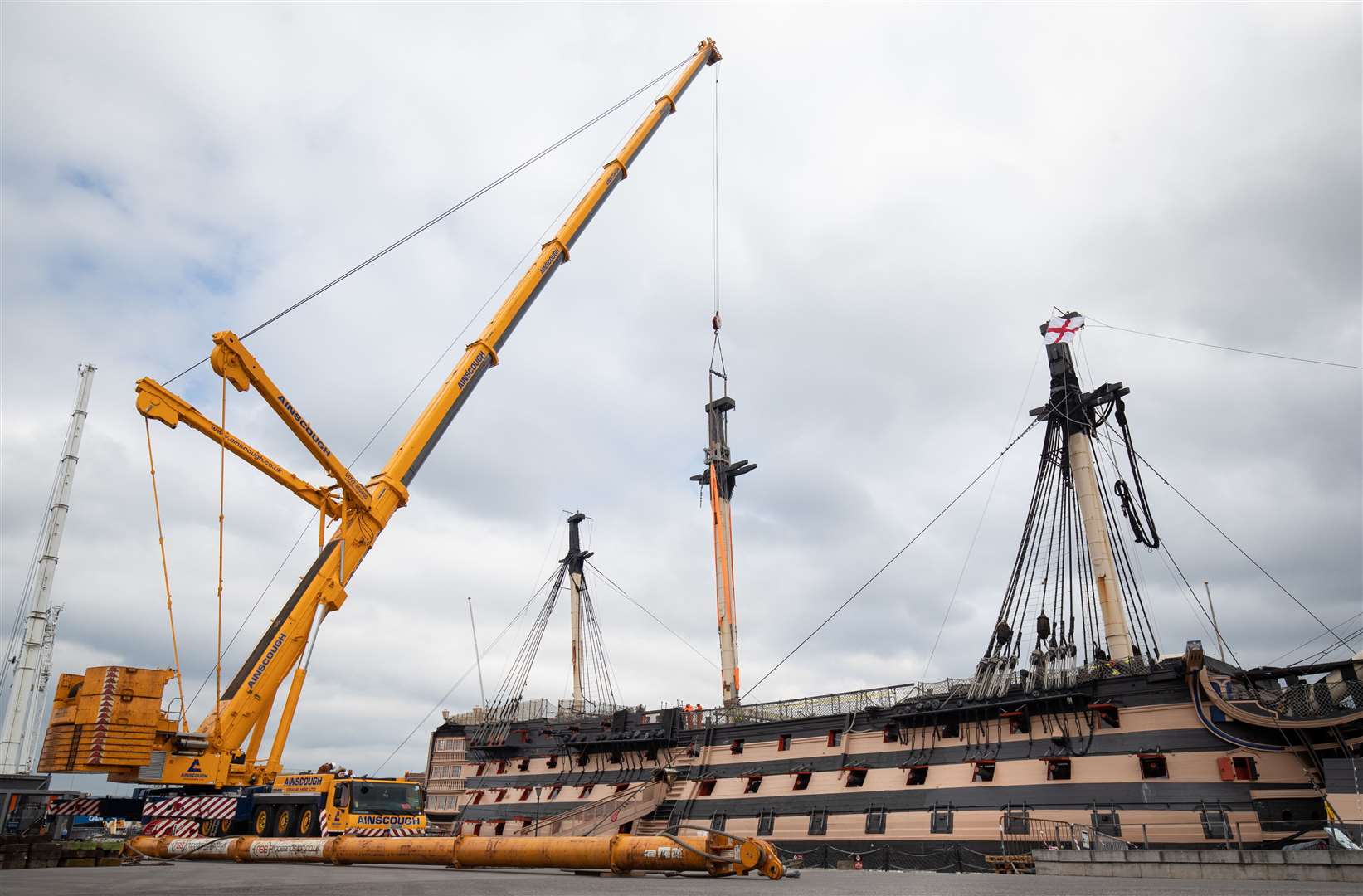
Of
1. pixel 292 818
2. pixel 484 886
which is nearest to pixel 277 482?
pixel 292 818

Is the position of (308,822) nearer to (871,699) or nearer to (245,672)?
(245,672)

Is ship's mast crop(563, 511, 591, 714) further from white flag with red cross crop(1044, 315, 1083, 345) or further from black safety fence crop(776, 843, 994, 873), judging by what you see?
white flag with red cross crop(1044, 315, 1083, 345)

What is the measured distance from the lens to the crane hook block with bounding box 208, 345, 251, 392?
22359mm

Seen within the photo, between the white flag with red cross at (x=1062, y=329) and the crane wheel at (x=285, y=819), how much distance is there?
29.6 meters

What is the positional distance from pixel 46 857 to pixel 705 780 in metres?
23.2

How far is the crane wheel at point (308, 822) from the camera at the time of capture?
22.3 meters

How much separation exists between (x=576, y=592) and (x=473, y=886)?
139ft

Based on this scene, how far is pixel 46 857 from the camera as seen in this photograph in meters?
14.5

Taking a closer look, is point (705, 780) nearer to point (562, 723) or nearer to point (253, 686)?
point (562, 723)

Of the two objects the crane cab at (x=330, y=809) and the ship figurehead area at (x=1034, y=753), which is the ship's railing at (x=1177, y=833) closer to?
the ship figurehead area at (x=1034, y=753)

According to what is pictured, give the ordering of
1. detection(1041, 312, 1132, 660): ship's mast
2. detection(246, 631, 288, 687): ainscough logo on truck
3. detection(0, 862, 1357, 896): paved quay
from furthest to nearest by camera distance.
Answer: detection(1041, 312, 1132, 660): ship's mast
detection(246, 631, 288, 687): ainscough logo on truck
detection(0, 862, 1357, 896): paved quay

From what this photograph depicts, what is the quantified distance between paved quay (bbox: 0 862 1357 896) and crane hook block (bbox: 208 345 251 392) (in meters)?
12.8

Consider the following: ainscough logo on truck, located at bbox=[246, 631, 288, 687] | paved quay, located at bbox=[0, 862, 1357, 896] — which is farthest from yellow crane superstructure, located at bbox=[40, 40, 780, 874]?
paved quay, located at bbox=[0, 862, 1357, 896]

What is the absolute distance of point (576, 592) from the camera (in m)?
53.0
